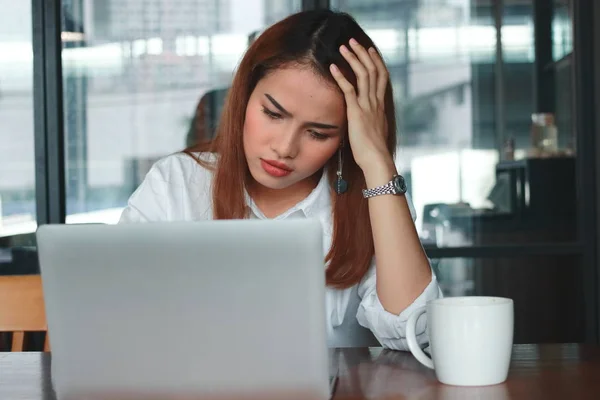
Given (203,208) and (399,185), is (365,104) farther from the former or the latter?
(203,208)

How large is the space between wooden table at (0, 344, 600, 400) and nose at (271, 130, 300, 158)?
0.38 metres

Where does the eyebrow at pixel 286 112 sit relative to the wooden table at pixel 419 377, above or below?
above

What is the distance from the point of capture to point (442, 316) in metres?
1.04

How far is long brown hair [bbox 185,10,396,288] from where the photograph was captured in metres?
1.54

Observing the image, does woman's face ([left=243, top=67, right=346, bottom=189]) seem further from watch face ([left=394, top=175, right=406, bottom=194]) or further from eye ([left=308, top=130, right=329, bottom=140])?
watch face ([left=394, top=175, right=406, bottom=194])

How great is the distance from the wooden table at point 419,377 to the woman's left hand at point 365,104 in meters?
0.36

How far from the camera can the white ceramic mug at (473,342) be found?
1027 millimetres

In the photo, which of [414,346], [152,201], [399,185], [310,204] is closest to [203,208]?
[152,201]

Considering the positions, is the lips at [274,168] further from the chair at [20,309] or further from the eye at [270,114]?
the chair at [20,309]

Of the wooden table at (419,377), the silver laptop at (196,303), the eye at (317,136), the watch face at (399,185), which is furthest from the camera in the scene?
the eye at (317,136)

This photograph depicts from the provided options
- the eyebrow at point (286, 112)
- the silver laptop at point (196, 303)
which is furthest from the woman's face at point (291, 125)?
the silver laptop at point (196, 303)

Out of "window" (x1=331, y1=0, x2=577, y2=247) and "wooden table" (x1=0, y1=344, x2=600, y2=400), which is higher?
"window" (x1=331, y1=0, x2=577, y2=247)

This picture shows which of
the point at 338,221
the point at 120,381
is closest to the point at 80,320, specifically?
the point at 120,381

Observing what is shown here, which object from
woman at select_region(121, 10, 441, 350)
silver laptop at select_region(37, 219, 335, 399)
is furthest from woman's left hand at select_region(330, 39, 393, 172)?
silver laptop at select_region(37, 219, 335, 399)
